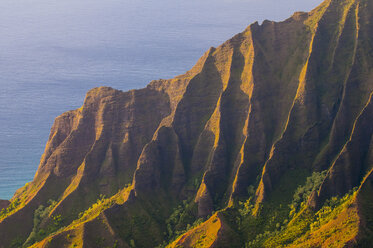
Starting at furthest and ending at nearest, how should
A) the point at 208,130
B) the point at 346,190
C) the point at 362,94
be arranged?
the point at 208,130 → the point at 362,94 → the point at 346,190

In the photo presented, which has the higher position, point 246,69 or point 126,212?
point 246,69

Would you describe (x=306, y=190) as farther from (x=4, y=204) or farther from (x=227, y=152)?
(x=4, y=204)

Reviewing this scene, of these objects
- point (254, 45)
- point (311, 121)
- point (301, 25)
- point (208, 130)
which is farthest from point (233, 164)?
point (301, 25)

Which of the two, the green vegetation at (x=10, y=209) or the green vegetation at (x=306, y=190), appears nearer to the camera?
the green vegetation at (x=306, y=190)

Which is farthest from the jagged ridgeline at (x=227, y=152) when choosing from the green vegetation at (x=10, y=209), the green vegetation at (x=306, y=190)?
the green vegetation at (x=10, y=209)

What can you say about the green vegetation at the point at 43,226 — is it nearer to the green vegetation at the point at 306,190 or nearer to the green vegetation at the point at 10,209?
the green vegetation at the point at 10,209

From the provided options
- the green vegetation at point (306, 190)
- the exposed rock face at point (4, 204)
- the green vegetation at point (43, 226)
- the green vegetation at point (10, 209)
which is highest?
the exposed rock face at point (4, 204)

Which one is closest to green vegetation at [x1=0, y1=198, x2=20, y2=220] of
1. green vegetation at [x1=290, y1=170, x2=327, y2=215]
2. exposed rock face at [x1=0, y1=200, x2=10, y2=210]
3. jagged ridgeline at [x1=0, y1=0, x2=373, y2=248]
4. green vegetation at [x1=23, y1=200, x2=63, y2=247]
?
jagged ridgeline at [x1=0, y1=0, x2=373, y2=248]

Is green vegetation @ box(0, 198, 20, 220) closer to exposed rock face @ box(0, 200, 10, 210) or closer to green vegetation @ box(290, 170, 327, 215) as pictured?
exposed rock face @ box(0, 200, 10, 210)

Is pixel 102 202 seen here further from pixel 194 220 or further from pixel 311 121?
pixel 311 121
